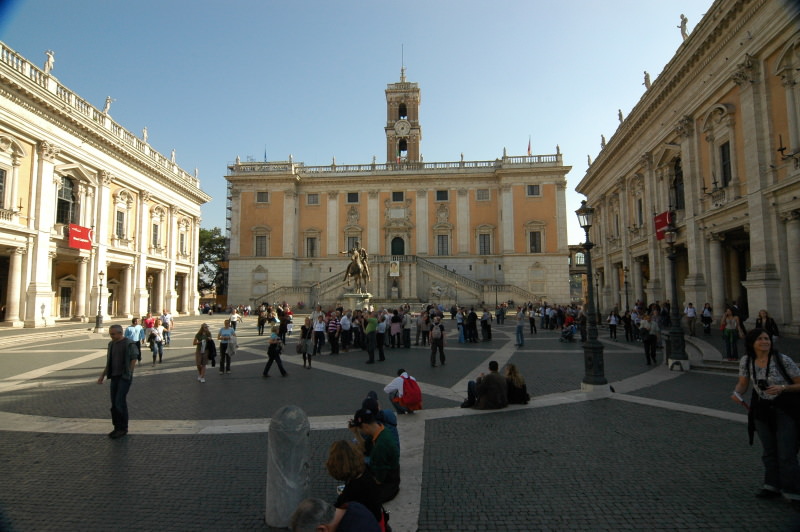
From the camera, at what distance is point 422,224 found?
47594mm

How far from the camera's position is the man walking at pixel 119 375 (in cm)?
642

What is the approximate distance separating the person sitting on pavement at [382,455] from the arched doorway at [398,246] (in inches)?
1715

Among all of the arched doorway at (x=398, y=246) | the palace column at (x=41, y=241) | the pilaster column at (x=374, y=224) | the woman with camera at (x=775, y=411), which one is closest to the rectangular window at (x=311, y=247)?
the pilaster column at (x=374, y=224)

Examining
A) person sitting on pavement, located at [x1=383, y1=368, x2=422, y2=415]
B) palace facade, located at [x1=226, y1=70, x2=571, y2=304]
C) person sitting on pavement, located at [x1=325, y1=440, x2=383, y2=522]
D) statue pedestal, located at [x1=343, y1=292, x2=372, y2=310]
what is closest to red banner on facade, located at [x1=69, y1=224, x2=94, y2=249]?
statue pedestal, located at [x1=343, y1=292, x2=372, y2=310]

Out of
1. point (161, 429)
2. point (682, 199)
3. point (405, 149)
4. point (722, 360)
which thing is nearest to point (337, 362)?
point (161, 429)

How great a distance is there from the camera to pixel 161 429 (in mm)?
6773

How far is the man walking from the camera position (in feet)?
21.1

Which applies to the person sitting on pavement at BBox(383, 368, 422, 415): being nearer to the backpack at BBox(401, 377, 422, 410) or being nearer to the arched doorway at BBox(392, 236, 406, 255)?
the backpack at BBox(401, 377, 422, 410)

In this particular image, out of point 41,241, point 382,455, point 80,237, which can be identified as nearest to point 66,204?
point 80,237

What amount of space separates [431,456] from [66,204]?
30.9 meters

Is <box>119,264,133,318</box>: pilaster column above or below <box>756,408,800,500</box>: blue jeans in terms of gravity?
above

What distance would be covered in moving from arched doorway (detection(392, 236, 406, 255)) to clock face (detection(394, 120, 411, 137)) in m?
15.6

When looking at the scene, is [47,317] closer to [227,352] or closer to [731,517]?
[227,352]

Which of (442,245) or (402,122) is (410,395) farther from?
(402,122)
